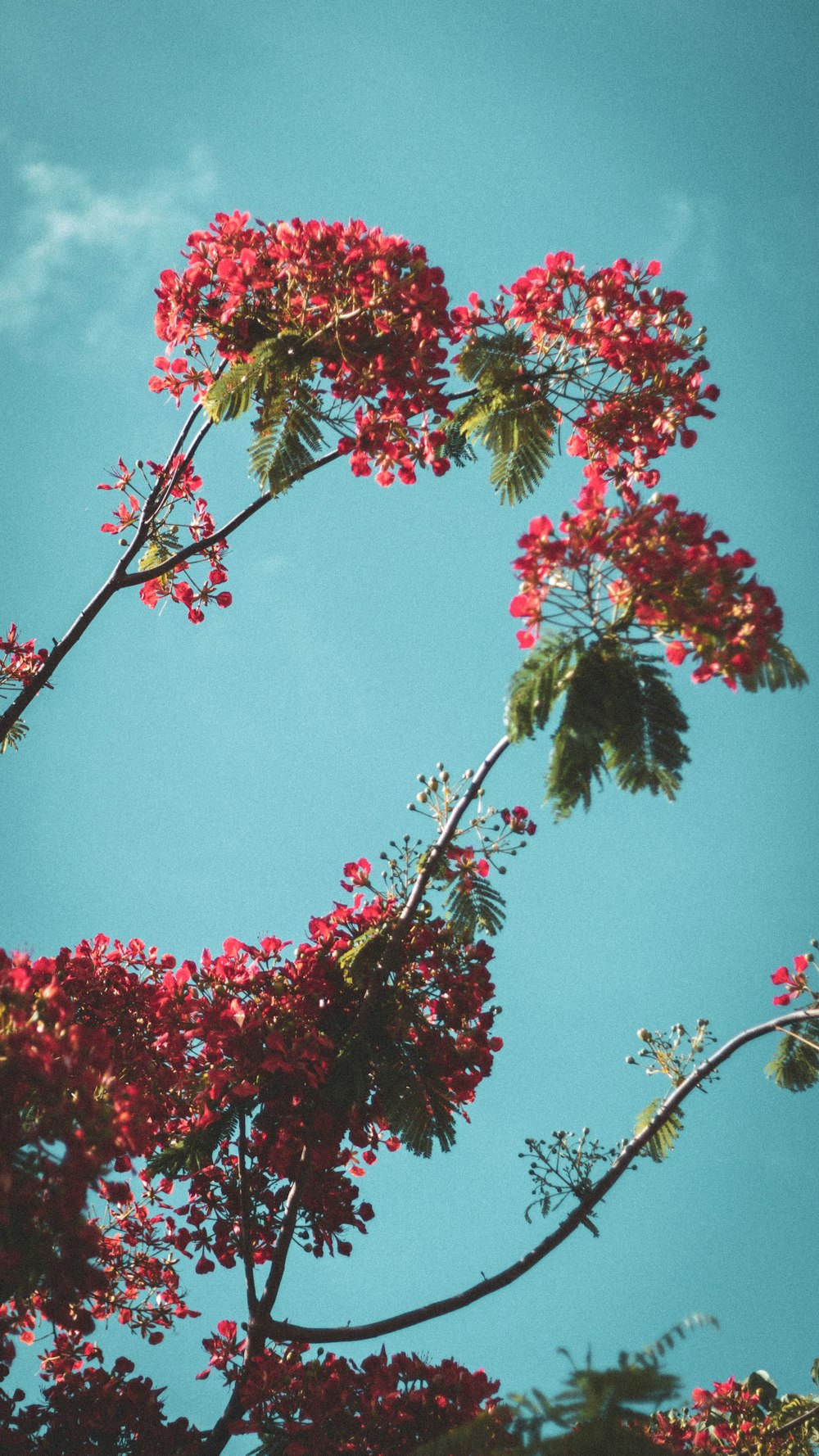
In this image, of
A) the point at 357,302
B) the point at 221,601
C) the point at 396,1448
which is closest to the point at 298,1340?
the point at 396,1448

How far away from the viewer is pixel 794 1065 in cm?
467

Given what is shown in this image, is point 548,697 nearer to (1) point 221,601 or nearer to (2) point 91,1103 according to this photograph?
(2) point 91,1103

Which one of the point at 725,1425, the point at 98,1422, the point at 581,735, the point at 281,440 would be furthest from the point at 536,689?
the point at 725,1425

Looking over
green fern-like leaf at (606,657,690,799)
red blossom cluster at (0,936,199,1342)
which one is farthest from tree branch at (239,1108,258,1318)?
green fern-like leaf at (606,657,690,799)

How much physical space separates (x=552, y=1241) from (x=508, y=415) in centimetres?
382

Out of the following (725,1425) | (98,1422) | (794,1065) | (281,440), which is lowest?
(98,1422)

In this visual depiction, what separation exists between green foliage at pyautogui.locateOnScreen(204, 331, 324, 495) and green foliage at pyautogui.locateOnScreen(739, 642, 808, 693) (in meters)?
2.34

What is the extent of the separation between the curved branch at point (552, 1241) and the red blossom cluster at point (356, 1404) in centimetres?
17

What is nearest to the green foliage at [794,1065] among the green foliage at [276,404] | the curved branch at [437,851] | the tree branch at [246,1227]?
the curved branch at [437,851]

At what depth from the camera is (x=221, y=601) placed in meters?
6.60

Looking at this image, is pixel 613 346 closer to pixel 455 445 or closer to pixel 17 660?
pixel 455 445

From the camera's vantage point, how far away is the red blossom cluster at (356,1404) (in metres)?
4.21

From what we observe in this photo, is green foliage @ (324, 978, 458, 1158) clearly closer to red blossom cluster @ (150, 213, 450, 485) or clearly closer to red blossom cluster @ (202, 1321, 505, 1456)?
red blossom cluster @ (202, 1321, 505, 1456)

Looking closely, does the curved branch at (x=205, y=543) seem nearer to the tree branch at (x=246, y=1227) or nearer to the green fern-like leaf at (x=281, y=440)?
the green fern-like leaf at (x=281, y=440)
